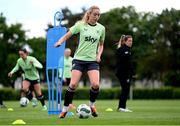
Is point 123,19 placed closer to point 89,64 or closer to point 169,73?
point 169,73

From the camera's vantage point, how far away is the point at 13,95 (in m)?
50.0

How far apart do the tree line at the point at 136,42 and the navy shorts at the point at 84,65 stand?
51899 millimetres

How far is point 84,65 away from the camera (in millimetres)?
14070

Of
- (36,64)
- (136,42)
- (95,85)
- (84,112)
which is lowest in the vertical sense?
(84,112)

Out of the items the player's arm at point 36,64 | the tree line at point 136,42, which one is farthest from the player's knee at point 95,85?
the tree line at point 136,42

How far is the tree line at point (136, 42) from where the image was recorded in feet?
217

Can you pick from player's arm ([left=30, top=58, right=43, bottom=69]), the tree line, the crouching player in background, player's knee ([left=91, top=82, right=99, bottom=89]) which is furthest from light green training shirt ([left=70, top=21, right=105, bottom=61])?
the tree line

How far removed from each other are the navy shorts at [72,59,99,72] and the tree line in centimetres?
5190

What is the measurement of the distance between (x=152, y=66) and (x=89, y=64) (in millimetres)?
54572

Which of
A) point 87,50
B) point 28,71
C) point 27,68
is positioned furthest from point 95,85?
point 28,71

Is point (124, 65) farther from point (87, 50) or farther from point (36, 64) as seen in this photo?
point (87, 50)

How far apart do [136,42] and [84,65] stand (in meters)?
67.4

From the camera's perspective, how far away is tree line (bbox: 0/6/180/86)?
66.1m

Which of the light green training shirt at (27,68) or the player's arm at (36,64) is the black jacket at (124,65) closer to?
the player's arm at (36,64)
